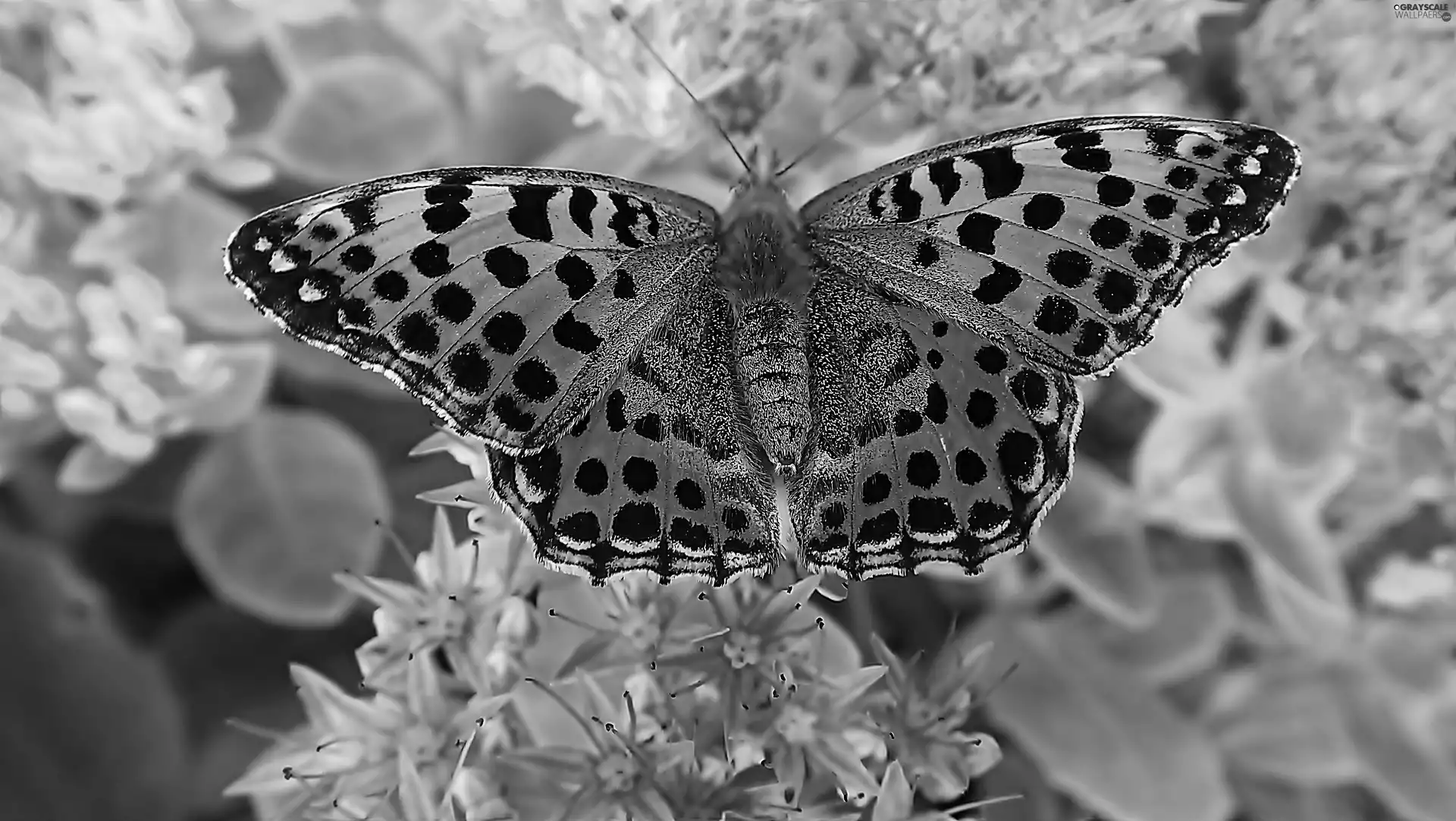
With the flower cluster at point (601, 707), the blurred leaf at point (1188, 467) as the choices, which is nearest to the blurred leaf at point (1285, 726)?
the blurred leaf at point (1188, 467)

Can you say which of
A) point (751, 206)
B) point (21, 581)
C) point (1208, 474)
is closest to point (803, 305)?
point (751, 206)

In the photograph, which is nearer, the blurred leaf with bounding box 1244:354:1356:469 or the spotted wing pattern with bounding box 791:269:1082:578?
the spotted wing pattern with bounding box 791:269:1082:578

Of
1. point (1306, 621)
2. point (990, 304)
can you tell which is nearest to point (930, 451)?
point (990, 304)

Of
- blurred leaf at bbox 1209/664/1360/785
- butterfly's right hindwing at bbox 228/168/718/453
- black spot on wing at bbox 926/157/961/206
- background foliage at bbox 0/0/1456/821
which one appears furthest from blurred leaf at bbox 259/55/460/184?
blurred leaf at bbox 1209/664/1360/785

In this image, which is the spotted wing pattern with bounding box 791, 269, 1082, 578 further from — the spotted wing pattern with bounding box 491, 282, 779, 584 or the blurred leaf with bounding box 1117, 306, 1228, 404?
the blurred leaf with bounding box 1117, 306, 1228, 404

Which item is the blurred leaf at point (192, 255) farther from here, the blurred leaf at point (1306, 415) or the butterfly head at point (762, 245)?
the blurred leaf at point (1306, 415)

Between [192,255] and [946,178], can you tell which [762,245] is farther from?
[192,255]
